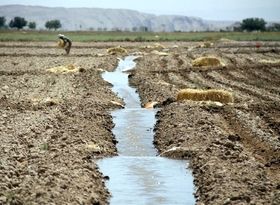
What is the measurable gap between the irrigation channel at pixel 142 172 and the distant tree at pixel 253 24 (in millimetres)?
144866

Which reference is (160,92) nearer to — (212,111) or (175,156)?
(212,111)

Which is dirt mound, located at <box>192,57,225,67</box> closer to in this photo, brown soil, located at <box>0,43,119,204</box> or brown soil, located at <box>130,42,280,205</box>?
brown soil, located at <box>130,42,280,205</box>

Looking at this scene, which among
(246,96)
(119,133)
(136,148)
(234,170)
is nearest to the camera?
(234,170)

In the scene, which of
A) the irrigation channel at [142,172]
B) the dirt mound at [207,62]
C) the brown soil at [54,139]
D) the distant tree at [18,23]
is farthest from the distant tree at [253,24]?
the irrigation channel at [142,172]

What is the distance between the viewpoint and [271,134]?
53.9 ft

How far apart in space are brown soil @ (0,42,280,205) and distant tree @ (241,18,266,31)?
132527mm

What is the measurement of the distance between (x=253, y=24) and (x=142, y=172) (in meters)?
154

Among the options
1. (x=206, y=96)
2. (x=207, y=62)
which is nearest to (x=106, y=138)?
(x=206, y=96)

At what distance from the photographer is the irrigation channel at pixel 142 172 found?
36.1 ft

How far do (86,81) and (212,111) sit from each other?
11.1 m

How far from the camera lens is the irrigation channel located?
11.0m

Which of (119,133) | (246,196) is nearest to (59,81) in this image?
(119,133)

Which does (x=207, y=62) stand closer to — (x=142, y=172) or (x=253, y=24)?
(x=142, y=172)

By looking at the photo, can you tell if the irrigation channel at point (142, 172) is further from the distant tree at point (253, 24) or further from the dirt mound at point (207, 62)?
the distant tree at point (253, 24)
